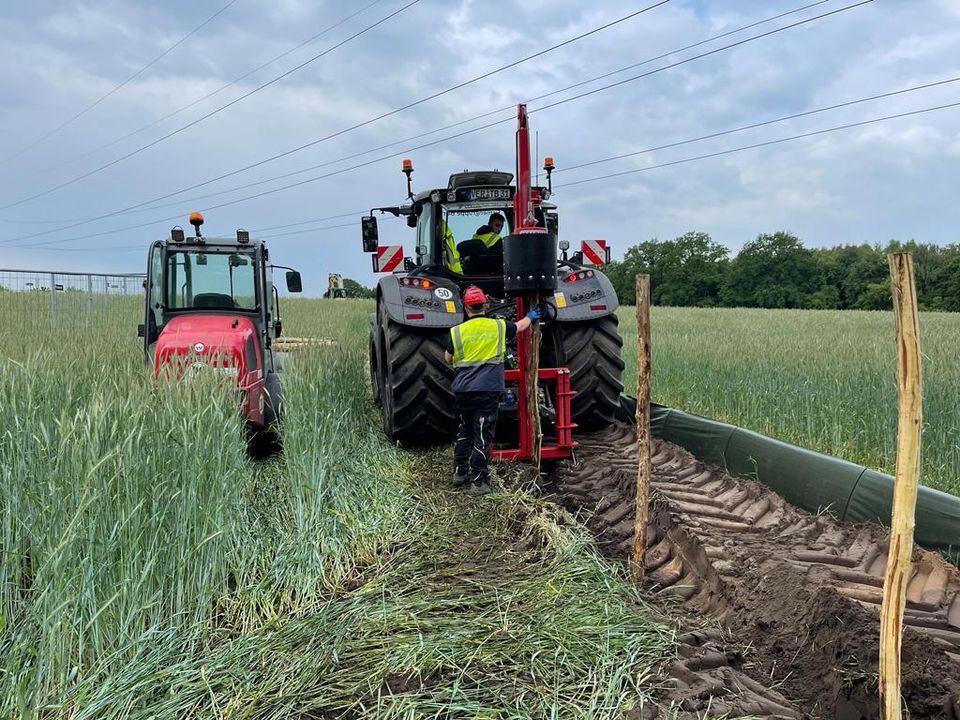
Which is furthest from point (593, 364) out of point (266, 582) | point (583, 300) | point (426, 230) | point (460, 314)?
point (266, 582)

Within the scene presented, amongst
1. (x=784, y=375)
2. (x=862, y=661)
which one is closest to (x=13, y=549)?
(x=862, y=661)

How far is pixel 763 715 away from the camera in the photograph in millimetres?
2229

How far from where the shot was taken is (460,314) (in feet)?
17.9

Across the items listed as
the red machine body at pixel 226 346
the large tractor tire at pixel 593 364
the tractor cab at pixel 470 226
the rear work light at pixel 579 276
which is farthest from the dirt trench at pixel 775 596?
the red machine body at pixel 226 346

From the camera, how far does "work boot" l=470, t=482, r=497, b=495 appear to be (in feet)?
15.1

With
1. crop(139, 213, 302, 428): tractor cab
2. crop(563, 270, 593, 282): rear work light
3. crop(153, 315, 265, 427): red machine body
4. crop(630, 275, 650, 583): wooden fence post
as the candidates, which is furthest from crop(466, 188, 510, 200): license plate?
crop(630, 275, 650, 583): wooden fence post

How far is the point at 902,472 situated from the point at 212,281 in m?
5.70

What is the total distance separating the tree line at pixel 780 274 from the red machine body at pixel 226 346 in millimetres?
36999

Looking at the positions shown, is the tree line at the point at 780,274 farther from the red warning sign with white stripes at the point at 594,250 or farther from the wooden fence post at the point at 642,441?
the wooden fence post at the point at 642,441

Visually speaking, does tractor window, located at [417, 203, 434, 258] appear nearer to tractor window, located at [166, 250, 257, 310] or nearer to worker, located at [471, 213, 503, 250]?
worker, located at [471, 213, 503, 250]

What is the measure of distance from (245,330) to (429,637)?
3896 millimetres

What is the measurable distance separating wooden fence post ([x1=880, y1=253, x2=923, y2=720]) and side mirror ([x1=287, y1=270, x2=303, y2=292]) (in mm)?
5305

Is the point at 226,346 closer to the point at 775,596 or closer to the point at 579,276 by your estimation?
the point at 579,276

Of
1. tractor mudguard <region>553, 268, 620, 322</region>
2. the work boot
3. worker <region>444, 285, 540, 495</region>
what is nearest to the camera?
→ the work boot
